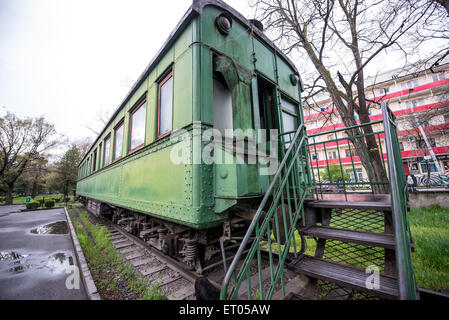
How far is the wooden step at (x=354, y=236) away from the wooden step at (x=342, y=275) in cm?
27

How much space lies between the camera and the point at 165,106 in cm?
341

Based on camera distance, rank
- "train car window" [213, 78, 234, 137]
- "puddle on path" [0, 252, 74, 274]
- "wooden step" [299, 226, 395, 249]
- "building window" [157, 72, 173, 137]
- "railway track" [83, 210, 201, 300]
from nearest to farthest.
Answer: "wooden step" [299, 226, 395, 249] < "railway track" [83, 210, 201, 300] < "train car window" [213, 78, 234, 137] < "building window" [157, 72, 173, 137] < "puddle on path" [0, 252, 74, 274]

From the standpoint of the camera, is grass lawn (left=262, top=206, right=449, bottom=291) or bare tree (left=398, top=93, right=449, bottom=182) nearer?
grass lawn (left=262, top=206, right=449, bottom=291)

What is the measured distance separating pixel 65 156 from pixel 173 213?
32726 mm

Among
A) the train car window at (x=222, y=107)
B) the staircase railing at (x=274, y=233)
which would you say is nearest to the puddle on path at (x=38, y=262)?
the staircase railing at (x=274, y=233)

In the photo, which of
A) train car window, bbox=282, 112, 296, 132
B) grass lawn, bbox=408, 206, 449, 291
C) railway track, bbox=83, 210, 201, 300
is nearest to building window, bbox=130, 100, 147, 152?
railway track, bbox=83, 210, 201, 300

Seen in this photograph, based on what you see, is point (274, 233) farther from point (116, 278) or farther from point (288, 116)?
point (288, 116)

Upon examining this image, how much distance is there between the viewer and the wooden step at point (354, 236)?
1785 millimetres

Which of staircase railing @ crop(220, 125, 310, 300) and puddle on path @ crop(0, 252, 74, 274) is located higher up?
staircase railing @ crop(220, 125, 310, 300)

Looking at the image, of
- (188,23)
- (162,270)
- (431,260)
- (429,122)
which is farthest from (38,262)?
(429,122)

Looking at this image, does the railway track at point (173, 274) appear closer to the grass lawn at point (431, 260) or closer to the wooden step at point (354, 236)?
the wooden step at point (354, 236)

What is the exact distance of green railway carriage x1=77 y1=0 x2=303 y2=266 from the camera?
2389mm

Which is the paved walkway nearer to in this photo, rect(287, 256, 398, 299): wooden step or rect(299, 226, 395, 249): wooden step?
rect(287, 256, 398, 299): wooden step

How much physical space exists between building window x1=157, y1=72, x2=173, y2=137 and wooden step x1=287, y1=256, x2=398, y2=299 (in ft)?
8.66
